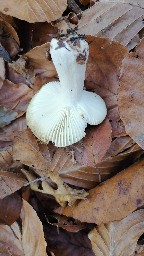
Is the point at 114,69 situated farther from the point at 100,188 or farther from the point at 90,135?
the point at 100,188

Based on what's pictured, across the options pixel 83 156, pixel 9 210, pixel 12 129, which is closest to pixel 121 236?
pixel 83 156

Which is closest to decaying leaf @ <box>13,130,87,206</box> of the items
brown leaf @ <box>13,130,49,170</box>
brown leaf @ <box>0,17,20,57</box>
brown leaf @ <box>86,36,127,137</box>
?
brown leaf @ <box>13,130,49,170</box>

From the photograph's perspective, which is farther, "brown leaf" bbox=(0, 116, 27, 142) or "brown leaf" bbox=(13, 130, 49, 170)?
"brown leaf" bbox=(0, 116, 27, 142)

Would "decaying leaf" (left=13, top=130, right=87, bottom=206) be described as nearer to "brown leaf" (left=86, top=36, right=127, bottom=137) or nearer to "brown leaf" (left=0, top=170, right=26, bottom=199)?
"brown leaf" (left=0, top=170, right=26, bottom=199)

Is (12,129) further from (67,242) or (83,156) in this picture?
(67,242)

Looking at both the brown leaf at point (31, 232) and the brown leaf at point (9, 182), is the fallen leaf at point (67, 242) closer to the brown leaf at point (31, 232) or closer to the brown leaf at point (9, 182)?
the brown leaf at point (31, 232)

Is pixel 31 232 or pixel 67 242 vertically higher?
Result: pixel 31 232
